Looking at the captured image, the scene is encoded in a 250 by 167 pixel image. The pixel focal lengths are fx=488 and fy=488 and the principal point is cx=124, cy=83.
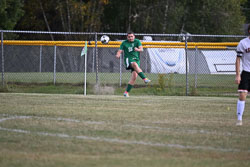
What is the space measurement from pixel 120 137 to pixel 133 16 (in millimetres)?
36360

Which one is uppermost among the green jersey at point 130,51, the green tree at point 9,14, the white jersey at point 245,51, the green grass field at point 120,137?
the green tree at point 9,14

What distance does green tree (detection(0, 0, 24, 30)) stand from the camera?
33.9m

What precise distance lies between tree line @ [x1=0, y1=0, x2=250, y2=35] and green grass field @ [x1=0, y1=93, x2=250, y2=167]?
28133 millimetres

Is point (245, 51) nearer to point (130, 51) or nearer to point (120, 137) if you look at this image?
point (120, 137)

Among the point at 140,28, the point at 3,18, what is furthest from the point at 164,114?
the point at 140,28

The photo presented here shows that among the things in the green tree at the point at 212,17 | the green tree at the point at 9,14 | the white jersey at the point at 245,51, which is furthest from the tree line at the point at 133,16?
the white jersey at the point at 245,51

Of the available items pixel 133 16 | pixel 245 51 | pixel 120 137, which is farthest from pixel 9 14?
pixel 120 137

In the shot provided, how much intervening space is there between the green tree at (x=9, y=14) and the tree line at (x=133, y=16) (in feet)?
0.38

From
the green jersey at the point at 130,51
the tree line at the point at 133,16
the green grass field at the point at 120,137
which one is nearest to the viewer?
the green grass field at the point at 120,137

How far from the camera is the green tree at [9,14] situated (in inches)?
1335

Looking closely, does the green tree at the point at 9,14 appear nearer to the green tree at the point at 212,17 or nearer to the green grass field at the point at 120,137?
the green tree at the point at 212,17

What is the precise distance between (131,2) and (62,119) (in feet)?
113

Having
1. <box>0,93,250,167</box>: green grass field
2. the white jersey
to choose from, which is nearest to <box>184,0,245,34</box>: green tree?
<box>0,93,250,167</box>: green grass field

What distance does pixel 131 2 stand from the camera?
137 feet
